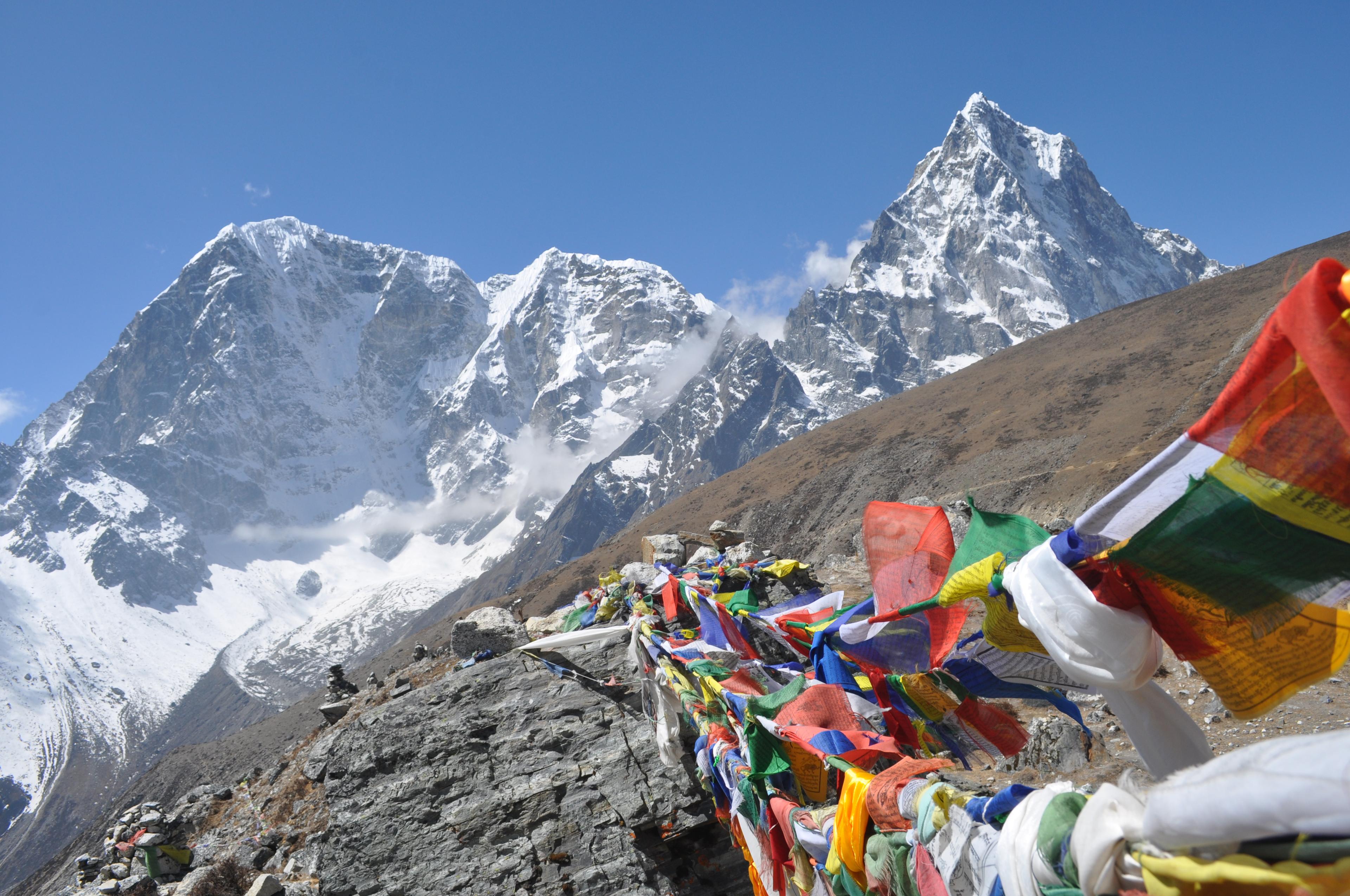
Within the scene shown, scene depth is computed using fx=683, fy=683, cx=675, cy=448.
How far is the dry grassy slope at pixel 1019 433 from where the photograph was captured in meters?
35.2

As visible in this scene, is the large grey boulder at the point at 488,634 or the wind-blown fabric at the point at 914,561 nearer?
Answer: the wind-blown fabric at the point at 914,561

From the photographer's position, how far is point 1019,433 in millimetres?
43969

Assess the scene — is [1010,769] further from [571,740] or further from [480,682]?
[480,682]

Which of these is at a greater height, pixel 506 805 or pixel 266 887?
pixel 266 887

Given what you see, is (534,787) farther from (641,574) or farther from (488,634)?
(641,574)

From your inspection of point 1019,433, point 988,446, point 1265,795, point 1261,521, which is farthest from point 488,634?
point 1019,433

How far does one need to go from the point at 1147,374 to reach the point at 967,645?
159 feet

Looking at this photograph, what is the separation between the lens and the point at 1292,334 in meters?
1.59

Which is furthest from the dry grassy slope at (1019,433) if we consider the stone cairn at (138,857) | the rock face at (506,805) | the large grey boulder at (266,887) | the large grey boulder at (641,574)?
the large grey boulder at (266,887)

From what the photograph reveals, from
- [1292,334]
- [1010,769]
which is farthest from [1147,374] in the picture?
[1292,334]

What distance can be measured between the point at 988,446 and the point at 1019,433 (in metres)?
1.99

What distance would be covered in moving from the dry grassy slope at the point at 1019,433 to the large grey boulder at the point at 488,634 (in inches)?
718

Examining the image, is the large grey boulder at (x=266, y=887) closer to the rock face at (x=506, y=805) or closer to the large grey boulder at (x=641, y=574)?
the rock face at (x=506, y=805)

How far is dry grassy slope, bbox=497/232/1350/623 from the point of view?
35.2 m
